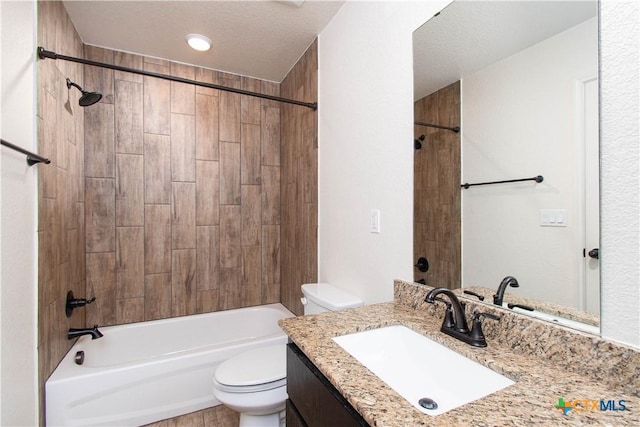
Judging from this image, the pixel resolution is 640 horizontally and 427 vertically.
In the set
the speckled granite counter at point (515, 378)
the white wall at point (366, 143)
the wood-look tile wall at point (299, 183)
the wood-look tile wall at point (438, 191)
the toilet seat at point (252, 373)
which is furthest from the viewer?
the wood-look tile wall at point (299, 183)

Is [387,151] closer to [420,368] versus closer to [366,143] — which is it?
[366,143]

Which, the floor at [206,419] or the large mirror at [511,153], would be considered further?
the floor at [206,419]

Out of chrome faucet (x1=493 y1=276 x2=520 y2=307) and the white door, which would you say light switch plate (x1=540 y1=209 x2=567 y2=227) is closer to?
the white door

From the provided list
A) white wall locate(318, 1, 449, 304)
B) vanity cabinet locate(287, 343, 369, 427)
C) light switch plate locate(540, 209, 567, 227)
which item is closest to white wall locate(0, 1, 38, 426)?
vanity cabinet locate(287, 343, 369, 427)

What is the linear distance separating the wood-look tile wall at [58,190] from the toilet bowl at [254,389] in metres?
0.93

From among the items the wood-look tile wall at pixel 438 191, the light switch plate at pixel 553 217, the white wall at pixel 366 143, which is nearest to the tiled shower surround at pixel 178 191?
the white wall at pixel 366 143

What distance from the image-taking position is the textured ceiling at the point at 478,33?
2.67ft

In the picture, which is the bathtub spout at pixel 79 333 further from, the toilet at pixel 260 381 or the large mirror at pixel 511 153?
the large mirror at pixel 511 153

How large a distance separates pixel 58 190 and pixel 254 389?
1.63 m

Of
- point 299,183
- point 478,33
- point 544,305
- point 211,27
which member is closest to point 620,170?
point 544,305

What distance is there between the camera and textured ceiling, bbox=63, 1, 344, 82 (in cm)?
179

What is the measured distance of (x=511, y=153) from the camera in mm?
927

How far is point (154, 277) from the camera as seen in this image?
2424mm

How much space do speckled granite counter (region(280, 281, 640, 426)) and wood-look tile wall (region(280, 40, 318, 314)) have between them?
134 centimetres
